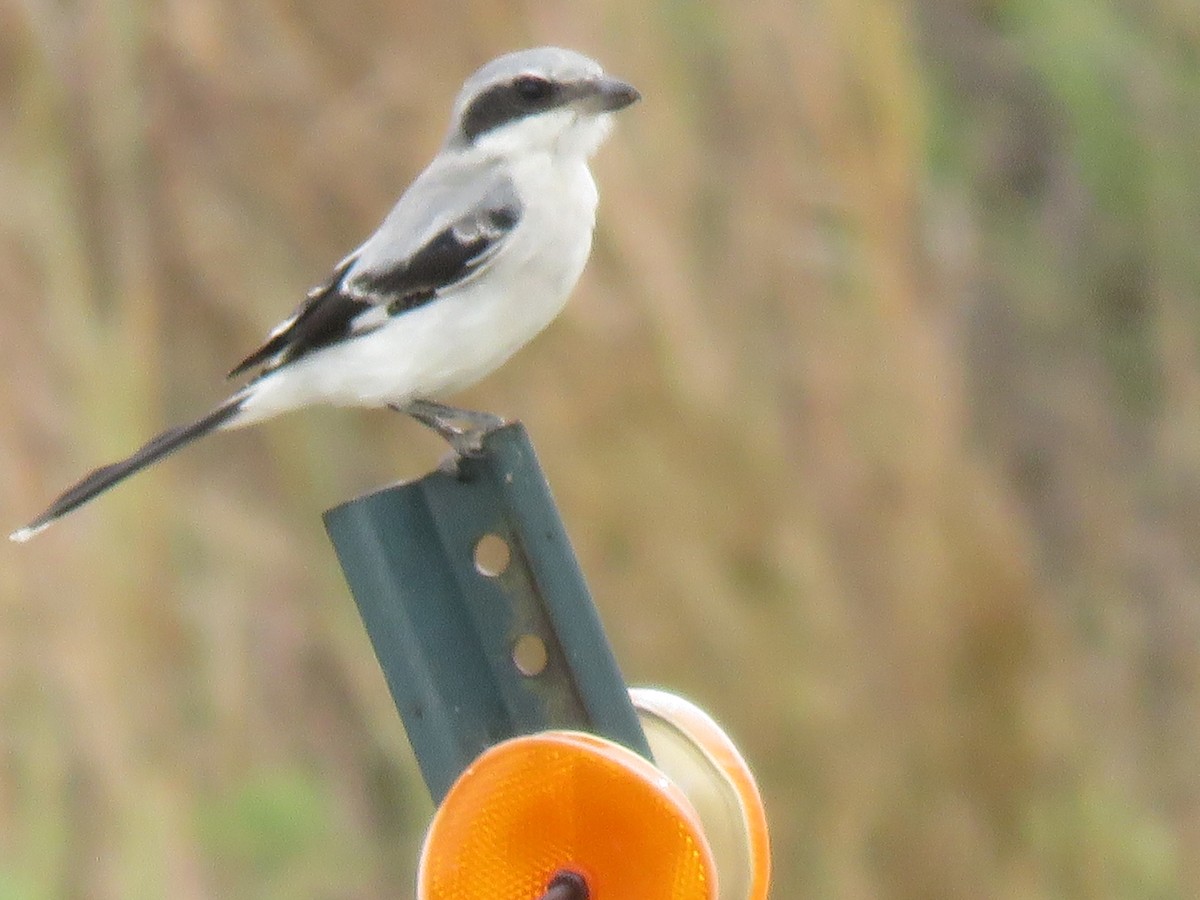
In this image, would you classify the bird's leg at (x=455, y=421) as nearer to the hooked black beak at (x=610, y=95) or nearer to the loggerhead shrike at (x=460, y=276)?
the loggerhead shrike at (x=460, y=276)

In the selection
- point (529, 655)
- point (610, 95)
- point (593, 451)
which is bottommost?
point (593, 451)

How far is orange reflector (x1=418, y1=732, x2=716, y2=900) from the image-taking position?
1.69m

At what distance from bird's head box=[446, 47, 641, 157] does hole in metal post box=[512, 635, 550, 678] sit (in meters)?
1.12

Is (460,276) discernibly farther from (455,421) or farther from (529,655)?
(529,655)

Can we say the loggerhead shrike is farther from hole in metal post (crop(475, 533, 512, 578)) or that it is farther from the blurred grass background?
the blurred grass background

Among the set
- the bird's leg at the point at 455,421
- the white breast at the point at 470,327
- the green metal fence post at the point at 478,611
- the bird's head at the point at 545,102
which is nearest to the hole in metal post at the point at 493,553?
the green metal fence post at the point at 478,611

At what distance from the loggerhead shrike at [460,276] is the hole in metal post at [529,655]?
623 millimetres

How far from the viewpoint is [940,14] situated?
584cm

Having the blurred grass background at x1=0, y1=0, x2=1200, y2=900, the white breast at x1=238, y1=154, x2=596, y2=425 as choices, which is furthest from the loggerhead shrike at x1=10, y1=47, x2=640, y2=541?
the blurred grass background at x1=0, y1=0, x2=1200, y2=900

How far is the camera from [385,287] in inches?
107

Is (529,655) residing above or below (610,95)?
below

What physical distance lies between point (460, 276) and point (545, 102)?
13.7 inches

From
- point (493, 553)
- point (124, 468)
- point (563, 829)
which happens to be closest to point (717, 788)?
point (563, 829)

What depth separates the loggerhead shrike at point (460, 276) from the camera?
2.62 metres
